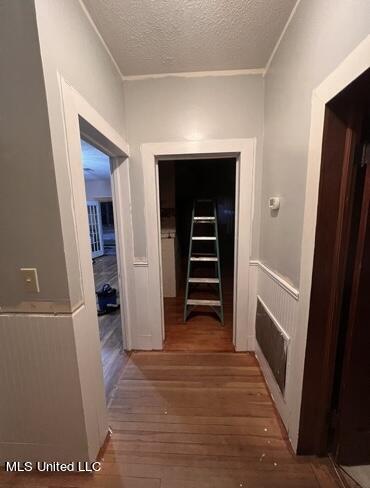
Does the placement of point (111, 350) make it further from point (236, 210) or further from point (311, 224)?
point (311, 224)

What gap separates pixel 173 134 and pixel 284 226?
3.88 feet

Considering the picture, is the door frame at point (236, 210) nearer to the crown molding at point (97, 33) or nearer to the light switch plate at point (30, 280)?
the crown molding at point (97, 33)

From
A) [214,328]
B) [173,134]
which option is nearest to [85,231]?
[173,134]

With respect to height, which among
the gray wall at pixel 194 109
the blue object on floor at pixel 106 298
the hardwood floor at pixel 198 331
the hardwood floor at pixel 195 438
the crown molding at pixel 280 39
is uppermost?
the crown molding at pixel 280 39

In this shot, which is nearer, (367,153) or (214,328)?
(367,153)

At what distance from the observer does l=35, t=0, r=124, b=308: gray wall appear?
826 millimetres

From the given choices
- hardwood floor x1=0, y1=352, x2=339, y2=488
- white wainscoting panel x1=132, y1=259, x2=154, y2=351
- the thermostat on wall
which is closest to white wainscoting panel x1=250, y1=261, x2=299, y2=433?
hardwood floor x1=0, y1=352, x2=339, y2=488

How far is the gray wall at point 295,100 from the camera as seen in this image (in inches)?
30.5

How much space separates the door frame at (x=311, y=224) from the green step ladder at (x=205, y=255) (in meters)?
1.35

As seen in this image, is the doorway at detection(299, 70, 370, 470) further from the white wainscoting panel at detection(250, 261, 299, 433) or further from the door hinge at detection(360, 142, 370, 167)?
the white wainscoting panel at detection(250, 261, 299, 433)

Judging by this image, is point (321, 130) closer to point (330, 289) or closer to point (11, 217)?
point (330, 289)

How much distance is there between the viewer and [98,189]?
6562 mm

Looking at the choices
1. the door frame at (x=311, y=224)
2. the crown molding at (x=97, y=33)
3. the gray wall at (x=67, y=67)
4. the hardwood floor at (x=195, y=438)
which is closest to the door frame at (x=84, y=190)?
the gray wall at (x=67, y=67)

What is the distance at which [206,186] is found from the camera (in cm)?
483
